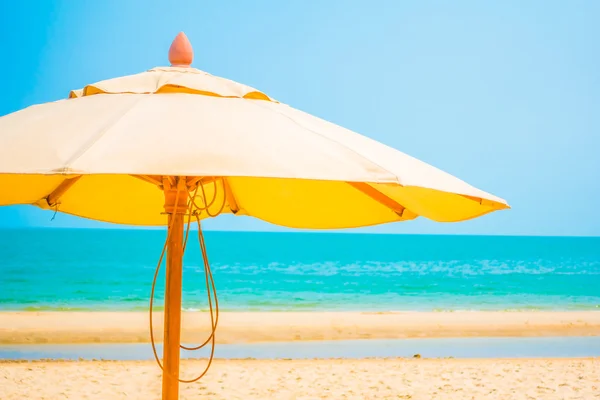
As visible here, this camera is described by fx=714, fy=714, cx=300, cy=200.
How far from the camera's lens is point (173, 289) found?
3172 millimetres

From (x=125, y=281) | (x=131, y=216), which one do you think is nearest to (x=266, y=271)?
(x=125, y=281)

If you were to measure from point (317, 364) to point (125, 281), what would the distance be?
2687 centimetres

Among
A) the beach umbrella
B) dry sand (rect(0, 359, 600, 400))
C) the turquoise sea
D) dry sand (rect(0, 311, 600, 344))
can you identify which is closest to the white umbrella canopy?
the beach umbrella

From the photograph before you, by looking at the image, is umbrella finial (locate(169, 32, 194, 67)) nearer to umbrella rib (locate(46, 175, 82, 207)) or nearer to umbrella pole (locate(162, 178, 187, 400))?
umbrella pole (locate(162, 178, 187, 400))

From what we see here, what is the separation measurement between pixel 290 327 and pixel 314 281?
22.8 metres

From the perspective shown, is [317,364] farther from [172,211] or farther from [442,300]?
[442,300]

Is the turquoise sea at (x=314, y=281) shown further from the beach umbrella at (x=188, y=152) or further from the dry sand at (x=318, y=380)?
the beach umbrella at (x=188, y=152)

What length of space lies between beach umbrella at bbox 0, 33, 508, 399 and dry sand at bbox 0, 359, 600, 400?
397 cm

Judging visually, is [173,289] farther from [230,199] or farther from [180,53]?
[230,199]

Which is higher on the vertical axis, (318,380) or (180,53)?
(180,53)

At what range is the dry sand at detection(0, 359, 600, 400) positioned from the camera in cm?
744

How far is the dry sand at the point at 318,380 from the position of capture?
7441 millimetres

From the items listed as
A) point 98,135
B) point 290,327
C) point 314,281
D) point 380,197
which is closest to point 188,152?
point 98,135

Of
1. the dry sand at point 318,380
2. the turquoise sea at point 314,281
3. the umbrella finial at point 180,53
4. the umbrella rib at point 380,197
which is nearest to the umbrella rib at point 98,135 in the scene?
the umbrella finial at point 180,53
